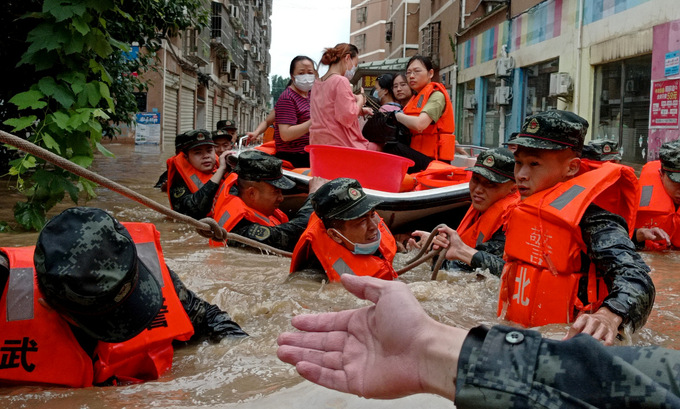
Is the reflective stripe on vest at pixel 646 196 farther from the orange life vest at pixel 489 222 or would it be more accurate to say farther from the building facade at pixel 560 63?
the building facade at pixel 560 63

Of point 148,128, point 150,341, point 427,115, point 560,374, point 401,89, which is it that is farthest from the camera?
point 148,128

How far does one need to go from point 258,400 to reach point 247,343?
2.24 feet

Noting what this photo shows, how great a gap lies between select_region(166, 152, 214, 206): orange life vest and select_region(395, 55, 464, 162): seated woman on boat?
222cm

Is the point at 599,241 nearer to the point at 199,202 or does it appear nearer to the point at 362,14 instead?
the point at 199,202

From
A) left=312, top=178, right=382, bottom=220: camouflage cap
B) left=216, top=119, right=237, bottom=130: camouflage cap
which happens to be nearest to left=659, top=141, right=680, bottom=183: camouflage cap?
left=312, top=178, right=382, bottom=220: camouflage cap

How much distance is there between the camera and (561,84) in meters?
14.6

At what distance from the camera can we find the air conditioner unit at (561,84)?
47.5 feet

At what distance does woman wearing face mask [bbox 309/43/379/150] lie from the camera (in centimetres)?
557

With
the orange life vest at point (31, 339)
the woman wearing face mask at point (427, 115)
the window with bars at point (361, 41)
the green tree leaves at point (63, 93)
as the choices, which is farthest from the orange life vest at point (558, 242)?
the window with bars at point (361, 41)

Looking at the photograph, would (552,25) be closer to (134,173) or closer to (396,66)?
(396,66)

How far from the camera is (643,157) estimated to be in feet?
38.5

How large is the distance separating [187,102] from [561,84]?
961 inches

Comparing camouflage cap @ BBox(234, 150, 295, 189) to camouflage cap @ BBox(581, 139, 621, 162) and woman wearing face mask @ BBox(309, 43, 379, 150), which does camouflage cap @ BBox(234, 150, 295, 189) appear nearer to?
woman wearing face mask @ BBox(309, 43, 379, 150)

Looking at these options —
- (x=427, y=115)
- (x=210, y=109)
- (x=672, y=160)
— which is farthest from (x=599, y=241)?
(x=210, y=109)
